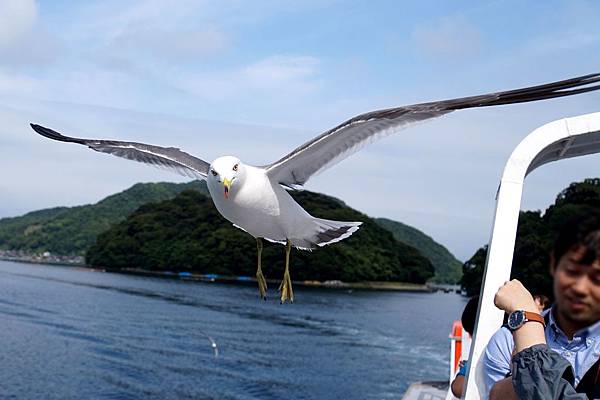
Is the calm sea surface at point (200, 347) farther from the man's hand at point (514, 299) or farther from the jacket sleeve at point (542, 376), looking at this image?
the jacket sleeve at point (542, 376)

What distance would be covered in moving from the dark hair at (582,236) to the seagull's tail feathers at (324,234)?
3669mm

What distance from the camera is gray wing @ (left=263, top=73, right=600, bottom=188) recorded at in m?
3.12

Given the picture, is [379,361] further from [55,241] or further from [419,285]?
[55,241]

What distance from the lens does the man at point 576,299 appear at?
149 cm

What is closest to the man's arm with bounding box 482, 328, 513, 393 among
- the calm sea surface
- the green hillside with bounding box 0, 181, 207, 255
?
the calm sea surface

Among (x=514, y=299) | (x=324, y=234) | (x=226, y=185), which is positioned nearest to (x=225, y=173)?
→ (x=226, y=185)

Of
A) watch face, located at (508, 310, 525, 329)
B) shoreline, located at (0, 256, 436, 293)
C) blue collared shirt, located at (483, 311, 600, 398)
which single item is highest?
watch face, located at (508, 310, 525, 329)

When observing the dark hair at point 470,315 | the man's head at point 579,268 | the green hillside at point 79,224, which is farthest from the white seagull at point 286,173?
the green hillside at point 79,224

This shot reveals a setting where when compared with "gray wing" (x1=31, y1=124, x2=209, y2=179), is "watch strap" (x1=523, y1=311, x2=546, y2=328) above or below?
below

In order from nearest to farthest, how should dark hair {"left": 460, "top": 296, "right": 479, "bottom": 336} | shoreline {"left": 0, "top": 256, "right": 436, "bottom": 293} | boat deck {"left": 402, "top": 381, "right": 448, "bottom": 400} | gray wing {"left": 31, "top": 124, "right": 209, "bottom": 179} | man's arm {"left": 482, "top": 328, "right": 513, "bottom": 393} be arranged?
man's arm {"left": 482, "top": 328, "right": 513, "bottom": 393} < dark hair {"left": 460, "top": 296, "right": 479, "bottom": 336} < gray wing {"left": 31, "top": 124, "right": 209, "bottom": 179} < boat deck {"left": 402, "top": 381, "right": 448, "bottom": 400} < shoreline {"left": 0, "top": 256, "right": 436, "bottom": 293}

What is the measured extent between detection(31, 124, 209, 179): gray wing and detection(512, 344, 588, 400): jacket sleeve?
144 inches

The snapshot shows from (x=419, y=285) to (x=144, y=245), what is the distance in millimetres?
42804

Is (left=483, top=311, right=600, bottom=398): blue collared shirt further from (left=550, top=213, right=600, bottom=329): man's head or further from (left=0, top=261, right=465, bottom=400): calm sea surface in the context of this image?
(left=0, top=261, right=465, bottom=400): calm sea surface

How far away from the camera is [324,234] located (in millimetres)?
Answer: 5312
